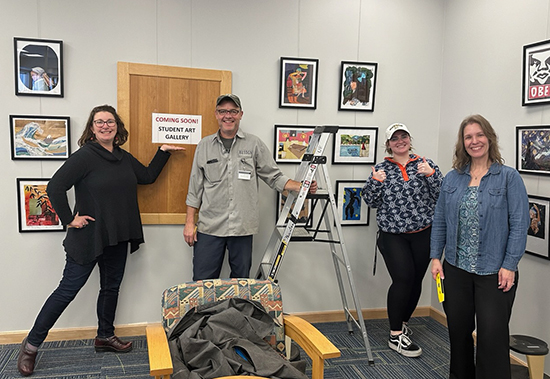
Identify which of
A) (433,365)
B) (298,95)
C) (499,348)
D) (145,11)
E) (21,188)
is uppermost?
(145,11)

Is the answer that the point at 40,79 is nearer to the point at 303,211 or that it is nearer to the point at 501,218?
the point at 303,211

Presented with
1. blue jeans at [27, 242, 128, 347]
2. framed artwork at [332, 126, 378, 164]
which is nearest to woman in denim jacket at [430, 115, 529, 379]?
framed artwork at [332, 126, 378, 164]

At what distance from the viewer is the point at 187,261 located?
12.0 ft

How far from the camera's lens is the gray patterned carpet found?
301 centimetres

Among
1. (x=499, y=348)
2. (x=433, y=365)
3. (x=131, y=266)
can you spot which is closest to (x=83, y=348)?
(x=131, y=266)

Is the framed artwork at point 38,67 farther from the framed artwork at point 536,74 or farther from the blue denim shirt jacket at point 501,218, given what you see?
the framed artwork at point 536,74

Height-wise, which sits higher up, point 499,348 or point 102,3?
point 102,3

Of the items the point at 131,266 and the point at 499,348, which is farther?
the point at 131,266

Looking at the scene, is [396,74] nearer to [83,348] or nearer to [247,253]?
[247,253]

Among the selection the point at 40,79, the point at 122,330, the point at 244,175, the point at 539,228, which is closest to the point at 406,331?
the point at 539,228

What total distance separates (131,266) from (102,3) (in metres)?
1.96

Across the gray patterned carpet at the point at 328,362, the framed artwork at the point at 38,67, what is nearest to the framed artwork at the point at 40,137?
the framed artwork at the point at 38,67

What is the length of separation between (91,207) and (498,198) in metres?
2.49

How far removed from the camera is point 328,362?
10.6 ft
